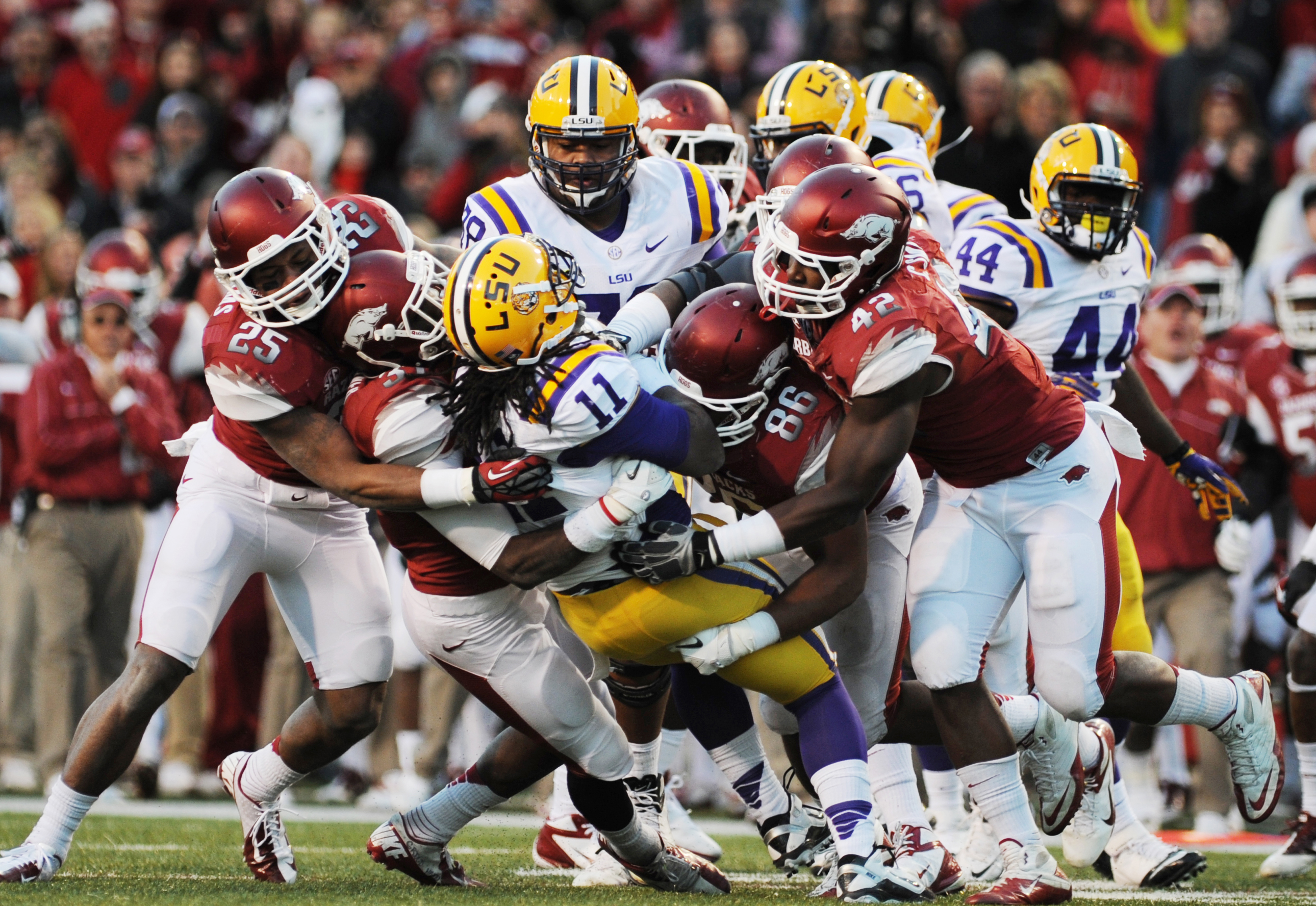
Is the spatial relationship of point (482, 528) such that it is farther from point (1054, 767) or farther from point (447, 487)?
point (1054, 767)

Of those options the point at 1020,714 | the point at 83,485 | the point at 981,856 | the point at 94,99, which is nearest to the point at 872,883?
the point at 1020,714

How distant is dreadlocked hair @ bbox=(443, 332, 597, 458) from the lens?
13.3ft

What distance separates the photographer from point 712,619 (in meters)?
4.15

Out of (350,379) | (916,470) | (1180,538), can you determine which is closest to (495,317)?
(350,379)

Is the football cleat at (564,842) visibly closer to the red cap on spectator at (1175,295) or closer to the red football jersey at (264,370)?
the red football jersey at (264,370)

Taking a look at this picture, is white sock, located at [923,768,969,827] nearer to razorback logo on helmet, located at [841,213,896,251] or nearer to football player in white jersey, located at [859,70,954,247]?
football player in white jersey, located at [859,70,954,247]

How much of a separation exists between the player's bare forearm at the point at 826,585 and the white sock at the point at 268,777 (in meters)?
1.47

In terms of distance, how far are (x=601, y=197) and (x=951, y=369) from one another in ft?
4.42

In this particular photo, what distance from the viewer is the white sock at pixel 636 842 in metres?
4.43

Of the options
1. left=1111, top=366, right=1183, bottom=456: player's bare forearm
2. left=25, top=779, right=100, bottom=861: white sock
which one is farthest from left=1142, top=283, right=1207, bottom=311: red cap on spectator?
left=25, top=779, right=100, bottom=861: white sock

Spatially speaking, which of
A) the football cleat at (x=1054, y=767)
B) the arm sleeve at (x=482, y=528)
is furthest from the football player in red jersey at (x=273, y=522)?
the football cleat at (x=1054, y=767)

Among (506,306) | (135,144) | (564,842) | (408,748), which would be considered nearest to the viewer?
(506,306)

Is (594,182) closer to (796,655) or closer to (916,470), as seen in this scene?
(916,470)

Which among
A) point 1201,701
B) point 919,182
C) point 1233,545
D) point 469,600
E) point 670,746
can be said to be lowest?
point 670,746
